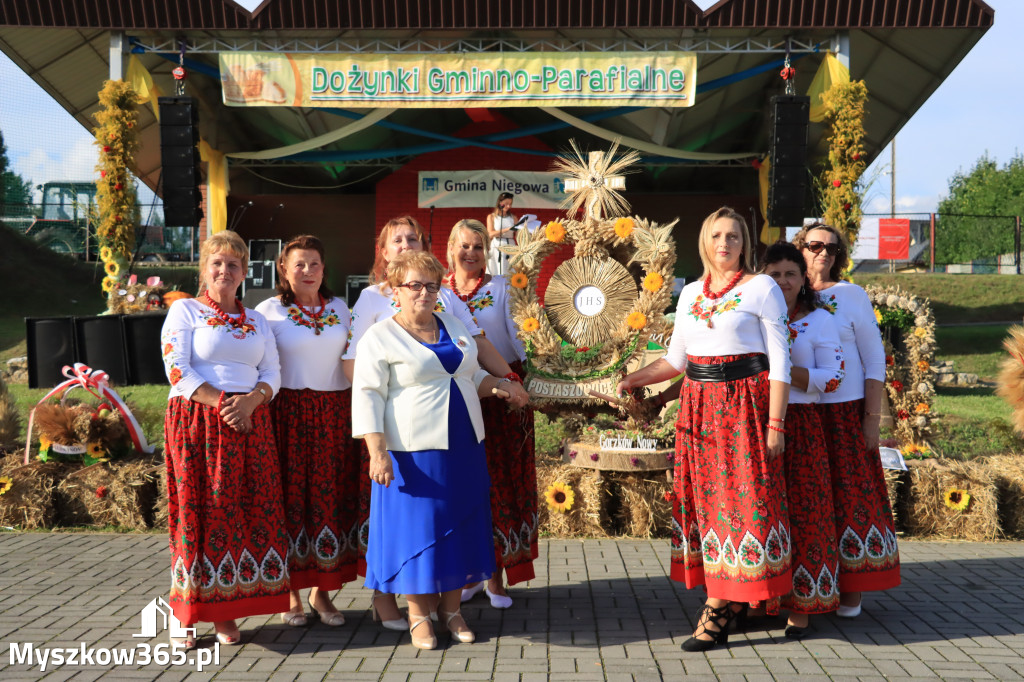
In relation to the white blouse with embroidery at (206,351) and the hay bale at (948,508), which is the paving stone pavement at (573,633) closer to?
the hay bale at (948,508)

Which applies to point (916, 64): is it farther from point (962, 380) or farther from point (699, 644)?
point (699, 644)

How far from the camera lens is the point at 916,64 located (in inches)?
497

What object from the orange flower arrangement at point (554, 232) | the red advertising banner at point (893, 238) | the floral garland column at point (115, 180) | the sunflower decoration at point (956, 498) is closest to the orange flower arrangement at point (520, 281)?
the orange flower arrangement at point (554, 232)

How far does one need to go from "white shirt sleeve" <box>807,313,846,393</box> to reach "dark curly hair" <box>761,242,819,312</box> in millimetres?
104

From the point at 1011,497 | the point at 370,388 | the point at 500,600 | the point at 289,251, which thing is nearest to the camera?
the point at 370,388

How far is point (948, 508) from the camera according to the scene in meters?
5.42

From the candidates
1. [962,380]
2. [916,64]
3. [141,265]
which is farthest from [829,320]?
[141,265]

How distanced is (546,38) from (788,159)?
350 centimetres

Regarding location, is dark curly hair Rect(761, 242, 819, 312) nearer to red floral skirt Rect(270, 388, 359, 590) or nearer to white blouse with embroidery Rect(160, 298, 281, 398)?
red floral skirt Rect(270, 388, 359, 590)

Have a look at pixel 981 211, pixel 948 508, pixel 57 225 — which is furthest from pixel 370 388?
pixel 981 211

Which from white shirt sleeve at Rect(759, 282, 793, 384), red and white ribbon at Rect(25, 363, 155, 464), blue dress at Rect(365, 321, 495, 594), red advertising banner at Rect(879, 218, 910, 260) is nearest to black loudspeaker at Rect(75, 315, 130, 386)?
red and white ribbon at Rect(25, 363, 155, 464)

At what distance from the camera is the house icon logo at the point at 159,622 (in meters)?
3.50

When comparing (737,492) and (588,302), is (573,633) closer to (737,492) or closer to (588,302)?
(737,492)

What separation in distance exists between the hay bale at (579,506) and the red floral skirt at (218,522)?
226 cm
